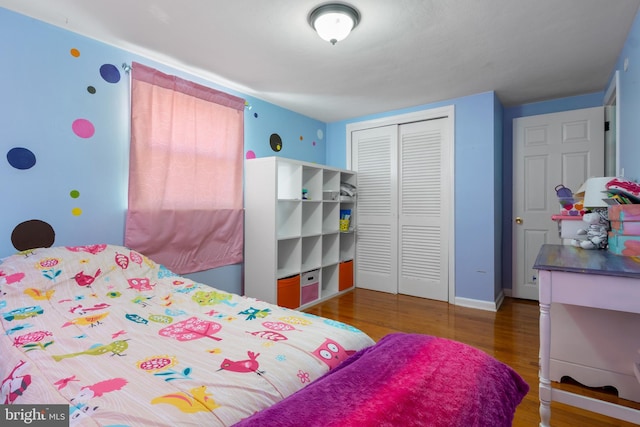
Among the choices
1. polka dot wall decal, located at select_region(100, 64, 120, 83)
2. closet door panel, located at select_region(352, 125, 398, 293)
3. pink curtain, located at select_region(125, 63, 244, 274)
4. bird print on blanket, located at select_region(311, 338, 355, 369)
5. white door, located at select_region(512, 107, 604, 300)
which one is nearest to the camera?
bird print on blanket, located at select_region(311, 338, 355, 369)

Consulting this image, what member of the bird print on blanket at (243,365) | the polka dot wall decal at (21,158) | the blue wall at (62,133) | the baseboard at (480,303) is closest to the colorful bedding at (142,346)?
the bird print on blanket at (243,365)

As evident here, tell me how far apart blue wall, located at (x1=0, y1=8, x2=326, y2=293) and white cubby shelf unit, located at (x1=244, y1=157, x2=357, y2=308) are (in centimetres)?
116

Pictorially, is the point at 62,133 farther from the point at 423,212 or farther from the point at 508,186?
the point at 508,186

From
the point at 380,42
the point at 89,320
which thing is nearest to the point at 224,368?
the point at 89,320

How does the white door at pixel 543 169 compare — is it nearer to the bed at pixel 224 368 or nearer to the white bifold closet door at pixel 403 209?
the white bifold closet door at pixel 403 209

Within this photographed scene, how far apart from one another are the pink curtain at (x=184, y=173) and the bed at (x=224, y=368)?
91cm

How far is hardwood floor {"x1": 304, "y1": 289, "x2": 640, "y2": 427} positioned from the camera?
1.69 metres

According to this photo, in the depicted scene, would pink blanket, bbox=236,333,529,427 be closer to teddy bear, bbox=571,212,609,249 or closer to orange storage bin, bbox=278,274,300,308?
teddy bear, bbox=571,212,609,249

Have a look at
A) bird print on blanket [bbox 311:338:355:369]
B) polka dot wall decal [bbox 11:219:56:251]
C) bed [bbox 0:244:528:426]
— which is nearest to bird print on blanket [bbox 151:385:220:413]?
bed [bbox 0:244:528:426]

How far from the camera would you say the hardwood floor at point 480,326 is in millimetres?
1690

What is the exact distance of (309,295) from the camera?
3512 millimetres

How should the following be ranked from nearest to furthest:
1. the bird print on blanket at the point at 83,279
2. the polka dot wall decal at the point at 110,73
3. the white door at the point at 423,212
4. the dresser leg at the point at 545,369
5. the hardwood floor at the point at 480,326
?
the dresser leg at the point at 545,369 < the hardwood floor at the point at 480,326 < the bird print on blanket at the point at 83,279 < the polka dot wall decal at the point at 110,73 < the white door at the point at 423,212

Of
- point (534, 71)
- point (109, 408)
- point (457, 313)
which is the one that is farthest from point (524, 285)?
point (109, 408)

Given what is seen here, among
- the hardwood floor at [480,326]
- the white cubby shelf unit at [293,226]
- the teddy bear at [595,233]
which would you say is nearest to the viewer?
the hardwood floor at [480,326]
